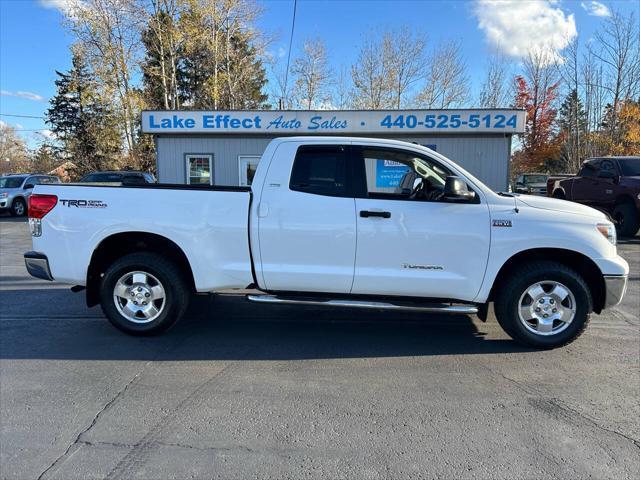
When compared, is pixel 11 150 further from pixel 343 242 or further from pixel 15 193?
pixel 343 242

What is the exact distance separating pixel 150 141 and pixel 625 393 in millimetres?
35540

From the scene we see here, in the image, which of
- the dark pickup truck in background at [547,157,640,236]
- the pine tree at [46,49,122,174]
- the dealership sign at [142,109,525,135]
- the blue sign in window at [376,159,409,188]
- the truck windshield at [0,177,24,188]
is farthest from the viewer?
the pine tree at [46,49,122,174]

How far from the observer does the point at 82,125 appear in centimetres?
3709

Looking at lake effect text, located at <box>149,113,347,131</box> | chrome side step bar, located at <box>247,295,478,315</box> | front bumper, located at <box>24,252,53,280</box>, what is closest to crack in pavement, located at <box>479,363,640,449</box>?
chrome side step bar, located at <box>247,295,478,315</box>

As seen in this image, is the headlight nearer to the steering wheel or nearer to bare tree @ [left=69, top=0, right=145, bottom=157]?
the steering wheel

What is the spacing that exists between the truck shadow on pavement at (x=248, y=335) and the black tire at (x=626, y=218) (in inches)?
385

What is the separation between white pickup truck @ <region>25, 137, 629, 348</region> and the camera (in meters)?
4.34

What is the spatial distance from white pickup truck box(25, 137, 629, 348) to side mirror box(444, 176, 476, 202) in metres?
0.01

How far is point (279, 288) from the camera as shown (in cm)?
467

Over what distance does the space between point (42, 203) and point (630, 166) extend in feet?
47.2

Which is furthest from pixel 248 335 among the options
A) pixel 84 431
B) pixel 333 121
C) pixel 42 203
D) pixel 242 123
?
pixel 242 123

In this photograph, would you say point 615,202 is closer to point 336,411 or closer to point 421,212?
point 421,212

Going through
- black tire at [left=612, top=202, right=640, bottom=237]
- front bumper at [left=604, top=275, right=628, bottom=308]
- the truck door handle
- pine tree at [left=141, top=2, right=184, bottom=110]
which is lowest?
front bumper at [left=604, top=275, right=628, bottom=308]

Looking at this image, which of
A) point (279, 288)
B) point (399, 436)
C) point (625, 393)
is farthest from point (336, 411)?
point (625, 393)
